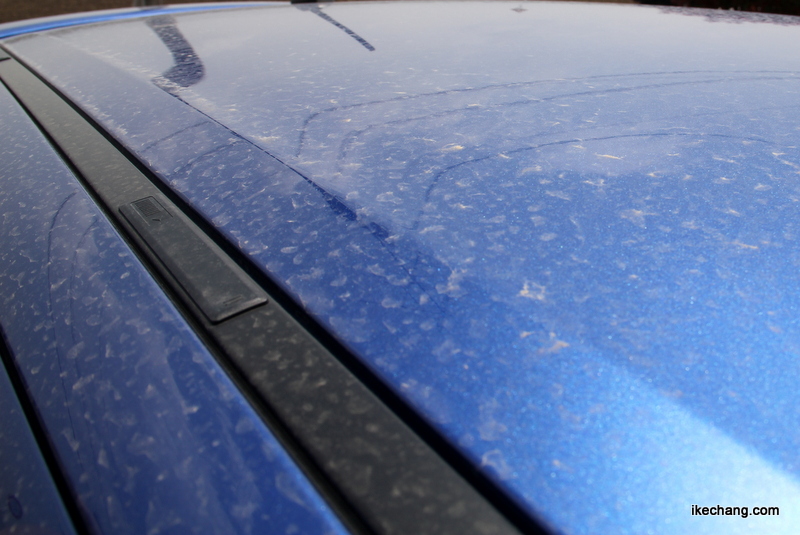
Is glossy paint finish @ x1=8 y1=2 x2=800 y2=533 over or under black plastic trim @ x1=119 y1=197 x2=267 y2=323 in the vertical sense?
over

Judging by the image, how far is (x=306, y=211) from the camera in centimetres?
73

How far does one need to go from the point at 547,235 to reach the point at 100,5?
11.8m

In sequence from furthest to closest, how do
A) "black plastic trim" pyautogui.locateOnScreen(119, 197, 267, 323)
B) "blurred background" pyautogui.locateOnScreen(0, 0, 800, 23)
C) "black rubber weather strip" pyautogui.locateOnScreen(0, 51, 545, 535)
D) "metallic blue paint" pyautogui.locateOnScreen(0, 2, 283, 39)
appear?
1. "blurred background" pyautogui.locateOnScreen(0, 0, 800, 23)
2. "metallic blue paint" pyautogui.locateOnScreen(0, 2, 283, 39)
3. "black plastic trim" pyautogui.locateOnScreen(119, 197, 267, 323)
4. "black rubber weather strip" pyautogui.locateOnScreen(0, 51, 545, 535)

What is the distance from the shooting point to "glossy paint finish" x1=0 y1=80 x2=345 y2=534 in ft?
1.40

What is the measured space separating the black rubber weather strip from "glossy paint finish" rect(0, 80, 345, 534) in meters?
0.02

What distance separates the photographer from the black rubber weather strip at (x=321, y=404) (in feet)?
1.33

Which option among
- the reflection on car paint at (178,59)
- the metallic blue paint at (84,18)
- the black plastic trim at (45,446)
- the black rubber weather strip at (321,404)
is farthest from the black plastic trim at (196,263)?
the metallic blue paint at (84,18)

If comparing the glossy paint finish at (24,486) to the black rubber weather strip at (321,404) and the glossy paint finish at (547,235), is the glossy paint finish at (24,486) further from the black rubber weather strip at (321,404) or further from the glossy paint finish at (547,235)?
the glossy paint finish at (547,235)

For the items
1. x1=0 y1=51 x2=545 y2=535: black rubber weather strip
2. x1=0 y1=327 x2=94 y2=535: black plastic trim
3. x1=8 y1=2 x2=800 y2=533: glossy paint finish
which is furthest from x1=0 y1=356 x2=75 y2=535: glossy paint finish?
x1=8 y1=2 x2=800 y2=533: glossy paint finish

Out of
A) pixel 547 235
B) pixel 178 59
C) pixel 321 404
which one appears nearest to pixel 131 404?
pixel 321 404

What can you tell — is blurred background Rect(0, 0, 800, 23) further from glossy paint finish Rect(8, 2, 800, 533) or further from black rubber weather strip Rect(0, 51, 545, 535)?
black rubber weather strip Rect(0, 51, 545, 535)

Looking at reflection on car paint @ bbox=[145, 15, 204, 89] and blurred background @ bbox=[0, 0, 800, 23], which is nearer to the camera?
reflection on car paint @ bbox=[145, 15, 204, 89]

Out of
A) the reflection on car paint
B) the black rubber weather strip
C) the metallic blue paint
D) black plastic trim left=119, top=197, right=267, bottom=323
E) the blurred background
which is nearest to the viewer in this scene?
the black rubber weather strip

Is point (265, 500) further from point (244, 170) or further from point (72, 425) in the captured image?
point (244, 170)
